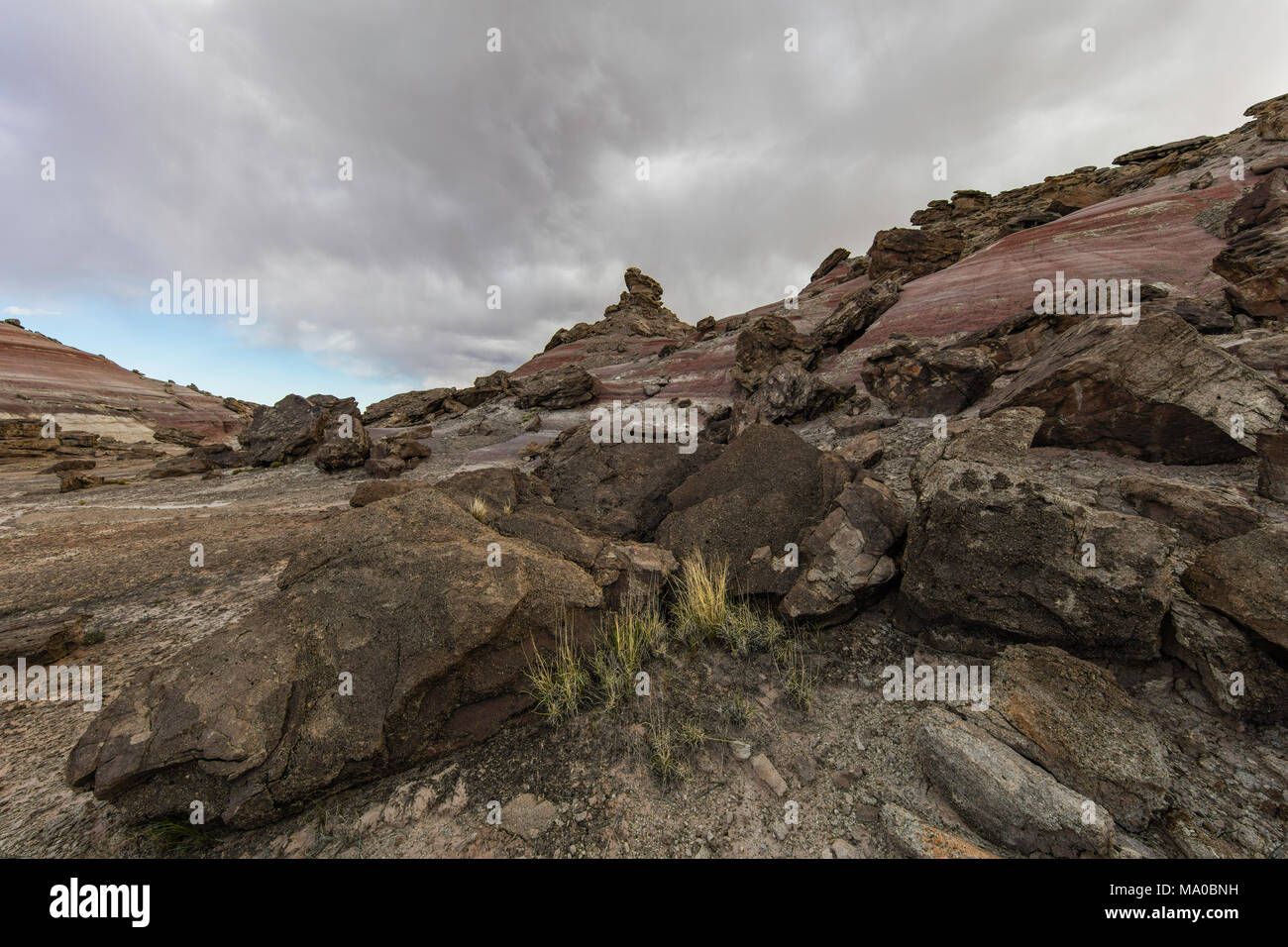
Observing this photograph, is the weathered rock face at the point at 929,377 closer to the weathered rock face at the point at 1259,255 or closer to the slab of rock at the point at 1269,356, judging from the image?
the slab of rock at the point at 1269,356

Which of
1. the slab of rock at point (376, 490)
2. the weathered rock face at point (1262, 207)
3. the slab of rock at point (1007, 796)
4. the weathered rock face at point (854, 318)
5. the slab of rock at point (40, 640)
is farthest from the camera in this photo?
the weathered rock face at point (854, 318)

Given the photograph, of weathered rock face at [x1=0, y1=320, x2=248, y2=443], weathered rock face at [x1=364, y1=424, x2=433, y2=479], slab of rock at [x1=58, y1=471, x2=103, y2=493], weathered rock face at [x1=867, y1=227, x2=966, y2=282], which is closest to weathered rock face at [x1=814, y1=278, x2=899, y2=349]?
weathered rock face at [x1=867, y1=227, x2=966, y2=282]

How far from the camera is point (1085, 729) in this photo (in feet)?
9.78

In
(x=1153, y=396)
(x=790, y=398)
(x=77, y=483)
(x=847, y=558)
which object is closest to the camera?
(x=847, y=558)

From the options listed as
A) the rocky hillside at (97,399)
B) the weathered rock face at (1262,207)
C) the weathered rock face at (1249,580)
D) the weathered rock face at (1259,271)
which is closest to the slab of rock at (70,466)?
the rocky hillside at (97,399)

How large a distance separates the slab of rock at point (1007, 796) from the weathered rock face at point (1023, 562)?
4.13ft

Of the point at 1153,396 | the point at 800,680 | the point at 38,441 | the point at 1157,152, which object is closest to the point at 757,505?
the point at 800,680

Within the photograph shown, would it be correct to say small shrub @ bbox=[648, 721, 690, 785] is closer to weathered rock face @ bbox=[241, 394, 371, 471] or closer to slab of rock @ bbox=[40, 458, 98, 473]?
weathered rock face @ bbox=[241, 394, 371, 471]

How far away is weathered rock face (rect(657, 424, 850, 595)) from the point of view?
5.20 metres

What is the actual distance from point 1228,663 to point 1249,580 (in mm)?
611

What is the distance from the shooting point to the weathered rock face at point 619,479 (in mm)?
7031

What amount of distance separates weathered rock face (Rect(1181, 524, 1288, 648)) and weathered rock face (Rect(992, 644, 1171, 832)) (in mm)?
926

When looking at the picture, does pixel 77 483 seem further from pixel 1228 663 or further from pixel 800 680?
pixel 1228 663

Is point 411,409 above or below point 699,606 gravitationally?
above
